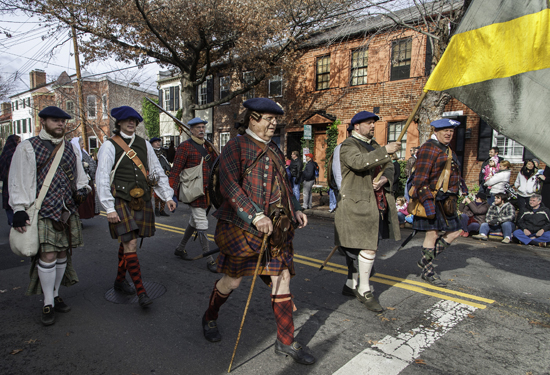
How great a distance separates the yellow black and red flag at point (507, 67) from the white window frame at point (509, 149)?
469 inches

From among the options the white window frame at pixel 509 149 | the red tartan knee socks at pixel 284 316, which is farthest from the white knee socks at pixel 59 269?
the white window frame at pixel 509 149

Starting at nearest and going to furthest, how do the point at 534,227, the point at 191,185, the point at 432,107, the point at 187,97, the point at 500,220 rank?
1. the point at 191,185
2. the point at 534,227
3. the point at 500,220
4. the point at 432,107
5. the point at 187,97

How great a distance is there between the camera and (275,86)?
1962 cm

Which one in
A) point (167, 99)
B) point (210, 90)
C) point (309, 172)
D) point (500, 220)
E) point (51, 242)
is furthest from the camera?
point (167, 99)

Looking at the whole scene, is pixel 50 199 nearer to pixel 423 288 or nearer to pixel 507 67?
pixel 507 67

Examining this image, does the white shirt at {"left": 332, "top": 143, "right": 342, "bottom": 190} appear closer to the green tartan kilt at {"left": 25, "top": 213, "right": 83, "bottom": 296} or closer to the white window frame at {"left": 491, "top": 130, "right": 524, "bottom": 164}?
the green tartan kilt at {"left": 25, "top": 213, "right": 83, "bottom": 296}

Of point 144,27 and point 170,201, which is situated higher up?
point 144,27

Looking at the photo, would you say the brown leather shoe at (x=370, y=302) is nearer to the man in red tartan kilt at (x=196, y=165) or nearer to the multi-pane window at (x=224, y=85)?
the man in red tartan kilt at (x=196, y=165)

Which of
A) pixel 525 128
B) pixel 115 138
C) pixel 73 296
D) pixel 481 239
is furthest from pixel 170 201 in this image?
pixel 481 239

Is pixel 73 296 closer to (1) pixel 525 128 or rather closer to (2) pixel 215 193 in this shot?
(2) pixel 215 193

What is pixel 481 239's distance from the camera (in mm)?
7625

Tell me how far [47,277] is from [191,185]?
2.20 meters

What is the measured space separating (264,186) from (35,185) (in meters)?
2.23

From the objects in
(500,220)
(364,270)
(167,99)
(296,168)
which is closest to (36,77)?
(167,99)
